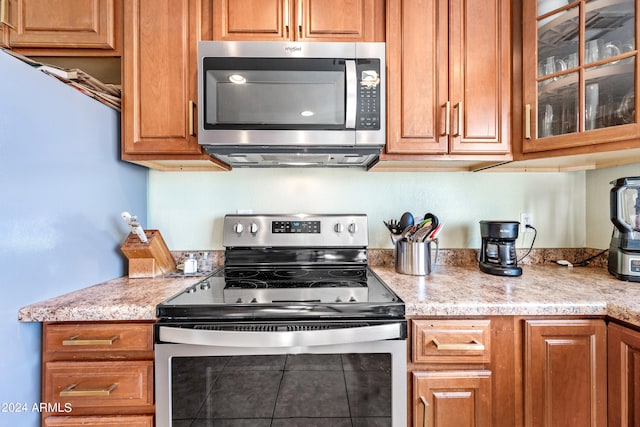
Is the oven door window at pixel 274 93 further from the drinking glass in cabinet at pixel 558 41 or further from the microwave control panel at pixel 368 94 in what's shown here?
the drinking glass in cabinet at pixel 558 41

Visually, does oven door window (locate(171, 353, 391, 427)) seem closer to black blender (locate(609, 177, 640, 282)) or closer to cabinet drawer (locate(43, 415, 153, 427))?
cabinet drawer (locate(43, 415, 153, 427))

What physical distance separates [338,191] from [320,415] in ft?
3.53

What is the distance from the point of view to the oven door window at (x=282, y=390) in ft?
3.13

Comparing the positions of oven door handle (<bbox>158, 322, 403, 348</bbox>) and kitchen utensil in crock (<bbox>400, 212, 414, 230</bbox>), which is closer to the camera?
oven door handle (<bbox>158, 322, 403, 348</bbox>)

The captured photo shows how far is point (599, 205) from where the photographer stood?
159cm

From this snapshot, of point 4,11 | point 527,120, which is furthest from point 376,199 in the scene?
point 4,11

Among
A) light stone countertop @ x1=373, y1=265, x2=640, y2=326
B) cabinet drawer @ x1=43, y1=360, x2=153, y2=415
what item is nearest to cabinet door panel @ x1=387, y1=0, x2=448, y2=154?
light stone countertop @ x1=373, y1=265, x2=640, y2=326

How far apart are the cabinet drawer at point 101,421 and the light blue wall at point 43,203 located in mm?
67

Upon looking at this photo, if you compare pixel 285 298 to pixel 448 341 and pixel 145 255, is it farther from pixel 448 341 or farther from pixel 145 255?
pixel 145 255

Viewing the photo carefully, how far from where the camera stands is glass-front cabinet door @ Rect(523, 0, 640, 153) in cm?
113

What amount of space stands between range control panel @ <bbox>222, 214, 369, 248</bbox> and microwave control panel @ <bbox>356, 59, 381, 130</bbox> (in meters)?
0.52

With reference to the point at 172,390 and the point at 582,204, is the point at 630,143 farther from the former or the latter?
the point at 172,390

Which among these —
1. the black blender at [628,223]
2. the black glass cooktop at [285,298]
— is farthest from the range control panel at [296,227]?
the black blender at [628,223]

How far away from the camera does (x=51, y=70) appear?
3.83 feet
